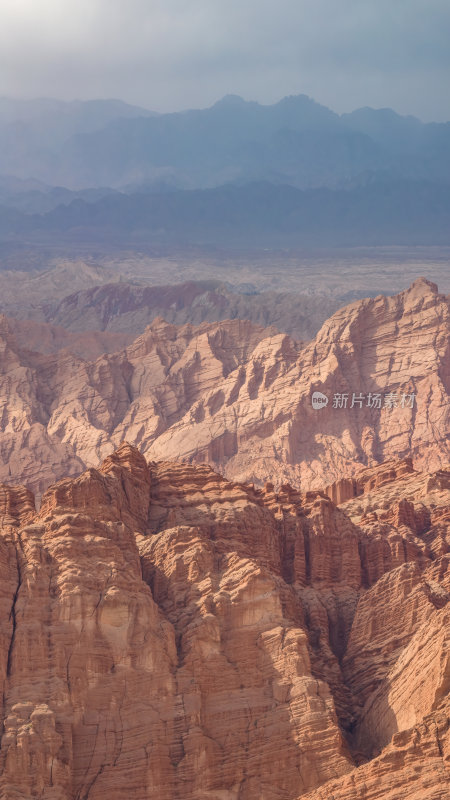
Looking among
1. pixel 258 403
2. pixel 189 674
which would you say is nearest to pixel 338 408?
pixel 258 403

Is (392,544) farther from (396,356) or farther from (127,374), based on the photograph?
(127,374)

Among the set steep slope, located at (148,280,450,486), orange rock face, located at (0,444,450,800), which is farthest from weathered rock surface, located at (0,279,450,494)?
orange rock face, located at (0,444,450,800)

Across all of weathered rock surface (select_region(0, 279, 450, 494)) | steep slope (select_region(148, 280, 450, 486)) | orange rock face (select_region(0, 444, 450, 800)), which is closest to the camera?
orange rock face (select_region(0, 444, 450, 800))

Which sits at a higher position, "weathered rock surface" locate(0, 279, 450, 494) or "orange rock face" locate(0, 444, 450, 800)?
"weathered rock surface" locate(0, 279, 450, 494)

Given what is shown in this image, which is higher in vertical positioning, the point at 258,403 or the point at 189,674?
the point at 258,403

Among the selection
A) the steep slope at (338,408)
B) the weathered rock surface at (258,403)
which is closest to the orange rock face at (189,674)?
the weathered rock surface at (258,403)

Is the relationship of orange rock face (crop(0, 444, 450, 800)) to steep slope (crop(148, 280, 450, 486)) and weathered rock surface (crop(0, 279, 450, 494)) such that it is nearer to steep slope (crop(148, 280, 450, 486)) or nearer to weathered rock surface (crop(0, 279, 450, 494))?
weathered rock surface (crop(0, 279, 450, 494))

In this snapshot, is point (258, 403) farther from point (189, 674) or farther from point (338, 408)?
point (189, 674)
